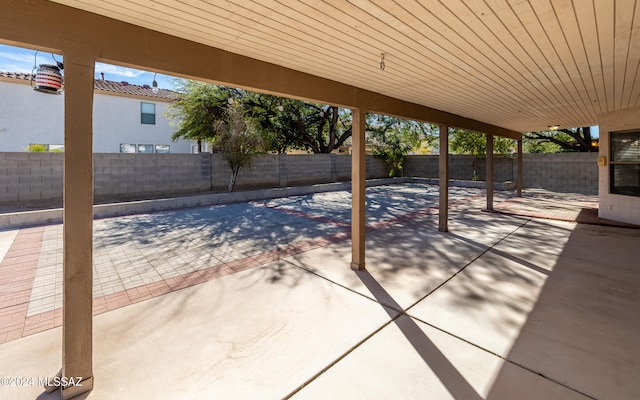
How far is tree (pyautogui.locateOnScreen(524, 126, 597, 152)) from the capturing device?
18.3m

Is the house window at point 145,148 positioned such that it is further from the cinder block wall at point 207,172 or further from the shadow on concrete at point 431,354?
the shadow on concrete at point 431,354

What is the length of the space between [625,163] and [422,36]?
7.68 m

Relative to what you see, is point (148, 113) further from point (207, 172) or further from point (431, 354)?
point (431, 354)

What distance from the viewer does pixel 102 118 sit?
14.8m

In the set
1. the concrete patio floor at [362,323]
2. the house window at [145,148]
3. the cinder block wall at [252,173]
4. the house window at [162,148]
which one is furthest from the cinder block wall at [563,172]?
the house window at [145,148]

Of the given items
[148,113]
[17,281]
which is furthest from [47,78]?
[148,113]

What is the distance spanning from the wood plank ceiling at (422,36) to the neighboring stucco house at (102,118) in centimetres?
1333

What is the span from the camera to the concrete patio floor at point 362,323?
2205 mm

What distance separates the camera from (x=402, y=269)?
4473mm

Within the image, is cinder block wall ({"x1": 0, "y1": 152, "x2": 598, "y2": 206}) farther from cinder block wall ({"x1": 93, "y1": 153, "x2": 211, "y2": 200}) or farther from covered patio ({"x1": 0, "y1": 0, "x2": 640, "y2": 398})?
covered patio ({"x1": 0, "y1": 0, "x2": 640, "y2": 398})

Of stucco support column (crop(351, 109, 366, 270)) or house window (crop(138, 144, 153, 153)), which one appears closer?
stucco support column (crop(351, 109, 366, 270))

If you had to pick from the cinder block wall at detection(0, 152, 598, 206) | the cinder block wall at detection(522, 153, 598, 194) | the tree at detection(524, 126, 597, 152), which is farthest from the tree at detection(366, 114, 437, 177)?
the tree at detection(524, 126, 597, 152)

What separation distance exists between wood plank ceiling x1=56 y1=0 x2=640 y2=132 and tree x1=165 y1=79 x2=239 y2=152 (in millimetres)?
9797

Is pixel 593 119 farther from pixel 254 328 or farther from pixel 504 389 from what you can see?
pixel 254 328
